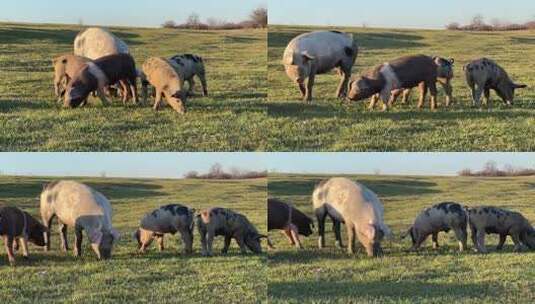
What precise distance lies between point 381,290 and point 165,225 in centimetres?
529

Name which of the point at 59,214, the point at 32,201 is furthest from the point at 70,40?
the point at 59,214

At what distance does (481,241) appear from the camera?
53.8 ft

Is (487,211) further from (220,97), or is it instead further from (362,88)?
(220,97)

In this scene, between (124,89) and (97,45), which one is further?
(97,45)

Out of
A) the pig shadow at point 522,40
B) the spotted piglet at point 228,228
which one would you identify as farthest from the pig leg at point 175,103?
the pig shadow at point 522,40

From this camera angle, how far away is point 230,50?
93.1 ft

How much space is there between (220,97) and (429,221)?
199 inches

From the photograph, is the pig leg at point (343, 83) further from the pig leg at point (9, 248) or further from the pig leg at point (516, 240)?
the pig leg at point (9, 248)

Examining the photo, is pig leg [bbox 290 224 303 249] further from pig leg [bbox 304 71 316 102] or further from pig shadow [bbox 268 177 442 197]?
pig leg [bbox 304 71 316 102]

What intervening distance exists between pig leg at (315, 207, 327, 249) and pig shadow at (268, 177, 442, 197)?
0.44 m

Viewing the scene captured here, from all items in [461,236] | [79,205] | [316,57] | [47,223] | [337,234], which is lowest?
[461,236]

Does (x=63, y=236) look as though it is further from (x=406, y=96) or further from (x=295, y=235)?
(x=406, y=96)

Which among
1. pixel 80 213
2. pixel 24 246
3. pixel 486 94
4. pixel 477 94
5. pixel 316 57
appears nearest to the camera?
pixel 24 246

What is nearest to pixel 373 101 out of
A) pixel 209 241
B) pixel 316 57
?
pixel 316 57
